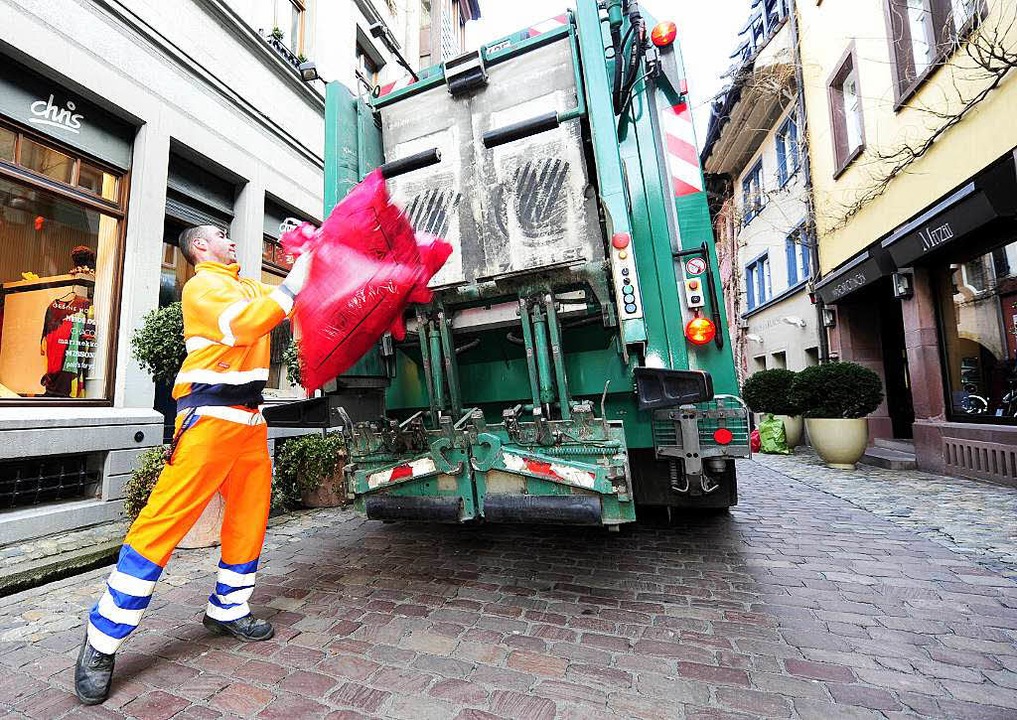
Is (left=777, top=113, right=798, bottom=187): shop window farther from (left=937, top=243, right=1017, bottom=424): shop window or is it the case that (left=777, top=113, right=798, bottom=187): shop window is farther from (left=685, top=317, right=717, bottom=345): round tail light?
(left=685, top=317, right=717, bottom=345): round tail light

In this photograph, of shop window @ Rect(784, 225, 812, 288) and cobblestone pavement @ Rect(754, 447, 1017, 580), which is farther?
shop window @ Rect(784, 225, 812, 288)

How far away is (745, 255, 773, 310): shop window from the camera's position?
1349 centimetres

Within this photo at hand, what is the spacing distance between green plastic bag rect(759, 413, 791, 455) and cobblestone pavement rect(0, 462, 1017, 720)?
6018 mm

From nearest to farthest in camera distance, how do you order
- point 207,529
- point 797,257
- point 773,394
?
point 207,529
point 773,394
point 797,257

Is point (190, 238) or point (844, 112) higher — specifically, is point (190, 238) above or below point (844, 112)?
below

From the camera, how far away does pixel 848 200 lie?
884 centimetres

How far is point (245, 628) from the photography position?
88.4 inches

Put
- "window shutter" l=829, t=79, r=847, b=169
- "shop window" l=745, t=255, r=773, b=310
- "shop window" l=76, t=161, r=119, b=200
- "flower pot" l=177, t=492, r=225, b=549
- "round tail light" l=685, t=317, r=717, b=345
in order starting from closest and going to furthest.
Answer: "round tail light" l=685, t=317, r=717, b=345 → "flower pot" l=177, t=492, r=225, b=549 → "shop window" l=76, t=161, r=119, b=200 → "window shutter" l=829, t=79, r=847, b=169 → "shop window" l=745, t=255, r=773, b=310

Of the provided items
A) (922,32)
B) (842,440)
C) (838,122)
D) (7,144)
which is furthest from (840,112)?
(7,144)

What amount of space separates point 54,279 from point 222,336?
428 centimetres

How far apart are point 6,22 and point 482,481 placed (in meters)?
5.43

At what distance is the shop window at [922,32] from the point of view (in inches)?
240

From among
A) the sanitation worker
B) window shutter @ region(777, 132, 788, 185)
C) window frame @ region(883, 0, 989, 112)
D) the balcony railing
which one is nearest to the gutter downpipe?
window shutter @ region(777, 132, 788, 185)

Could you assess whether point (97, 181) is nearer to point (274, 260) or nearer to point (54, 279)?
point (54, 279)
